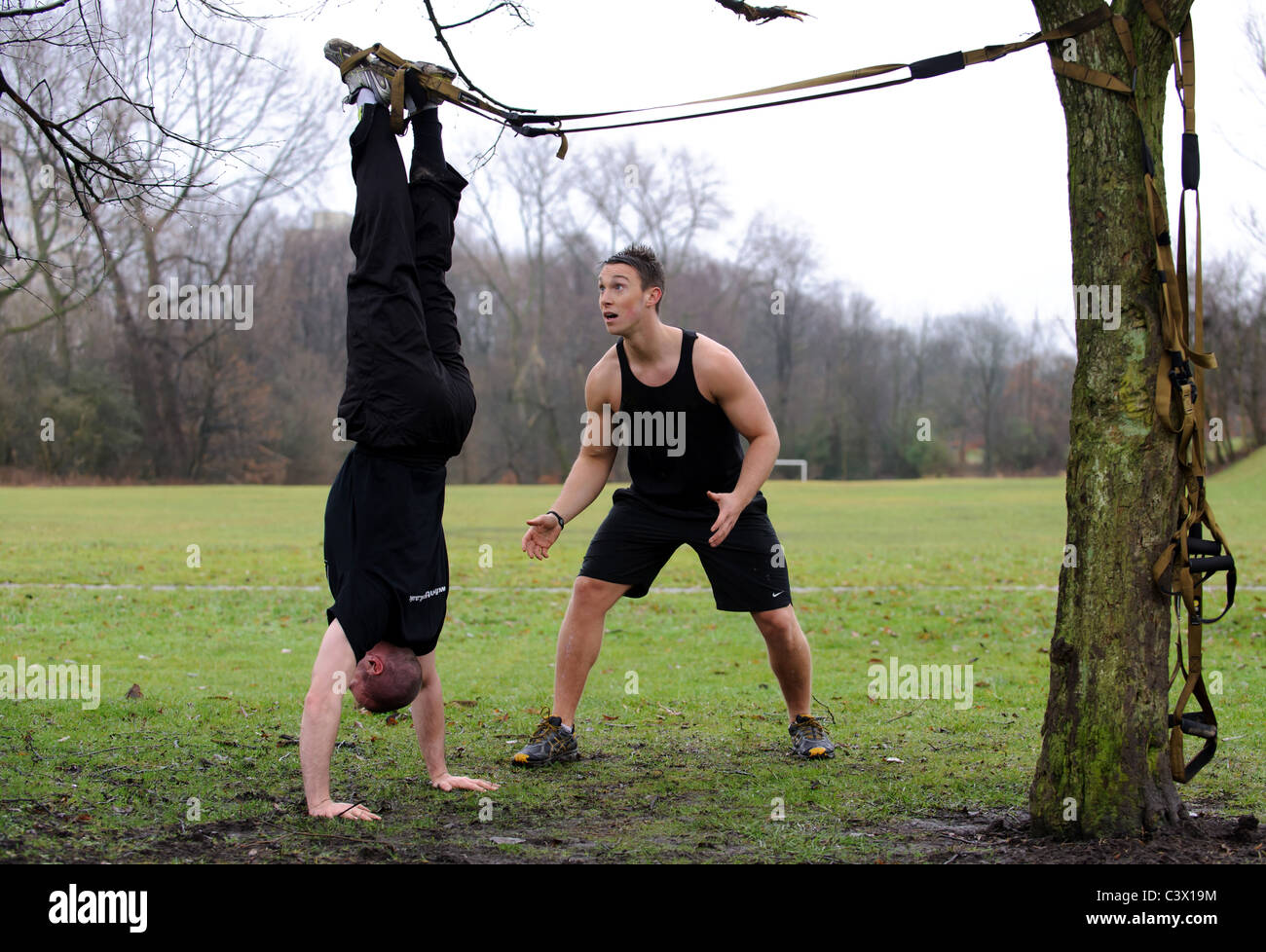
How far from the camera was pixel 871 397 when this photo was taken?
63.3 meters

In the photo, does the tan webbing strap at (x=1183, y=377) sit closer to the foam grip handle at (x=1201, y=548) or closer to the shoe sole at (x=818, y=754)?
the foam grip handle at (x=1201, y=548)

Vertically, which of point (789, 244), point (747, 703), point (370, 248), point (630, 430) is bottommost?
point (747, 703)

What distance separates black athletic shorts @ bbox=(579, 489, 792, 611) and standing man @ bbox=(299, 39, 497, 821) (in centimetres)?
127

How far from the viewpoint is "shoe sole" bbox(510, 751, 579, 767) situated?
5.46m

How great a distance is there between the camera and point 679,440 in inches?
223

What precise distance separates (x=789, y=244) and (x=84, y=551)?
4475 centimetres

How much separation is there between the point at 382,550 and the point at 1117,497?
2.73 meters

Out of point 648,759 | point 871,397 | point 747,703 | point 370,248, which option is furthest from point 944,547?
point 871,397

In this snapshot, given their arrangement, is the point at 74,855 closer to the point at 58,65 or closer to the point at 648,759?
the point at 648,759

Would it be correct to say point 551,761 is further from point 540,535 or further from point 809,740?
point 809,740

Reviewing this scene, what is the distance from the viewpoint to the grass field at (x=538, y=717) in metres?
4.12

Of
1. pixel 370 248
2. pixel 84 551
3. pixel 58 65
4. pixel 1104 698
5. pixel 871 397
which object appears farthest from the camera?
pixel 871 397

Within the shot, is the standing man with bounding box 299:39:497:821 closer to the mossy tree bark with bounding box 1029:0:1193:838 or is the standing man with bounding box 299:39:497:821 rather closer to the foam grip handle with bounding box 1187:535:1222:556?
the mossy tree bark with bounding box 1029:0:1193:838

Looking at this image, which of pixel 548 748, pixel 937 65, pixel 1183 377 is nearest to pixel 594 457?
pixel 548 748
